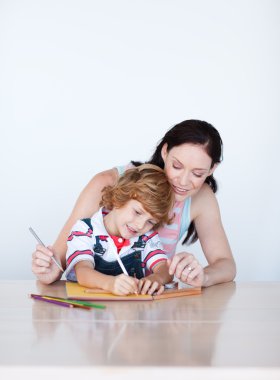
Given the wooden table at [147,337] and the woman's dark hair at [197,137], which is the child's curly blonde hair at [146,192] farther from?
the wooden table at [147,337]

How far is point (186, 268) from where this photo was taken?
1981 millimetres

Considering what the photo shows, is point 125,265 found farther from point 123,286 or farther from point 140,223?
point 123,286

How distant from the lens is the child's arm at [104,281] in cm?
180

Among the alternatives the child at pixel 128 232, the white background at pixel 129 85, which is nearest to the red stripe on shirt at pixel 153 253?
the child at pixel 128 232

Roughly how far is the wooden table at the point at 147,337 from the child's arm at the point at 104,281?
0.29ft

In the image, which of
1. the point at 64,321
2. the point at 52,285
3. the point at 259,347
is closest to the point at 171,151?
the point at 52,285

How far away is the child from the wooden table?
0.28 metres

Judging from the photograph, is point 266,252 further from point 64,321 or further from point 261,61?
point 64,321

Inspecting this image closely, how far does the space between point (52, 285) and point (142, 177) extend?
0.44 metres

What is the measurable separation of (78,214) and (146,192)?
28 centimetres

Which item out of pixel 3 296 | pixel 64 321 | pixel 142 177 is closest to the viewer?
pixel 64 321

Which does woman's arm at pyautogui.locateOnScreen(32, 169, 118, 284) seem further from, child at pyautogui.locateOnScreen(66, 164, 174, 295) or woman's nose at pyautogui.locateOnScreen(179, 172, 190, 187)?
woman's nose at pyautogui.locateOnScreen(179, 172, 190, 187)

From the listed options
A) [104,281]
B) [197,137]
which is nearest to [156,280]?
[104,281]

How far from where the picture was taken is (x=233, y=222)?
4.62 m
